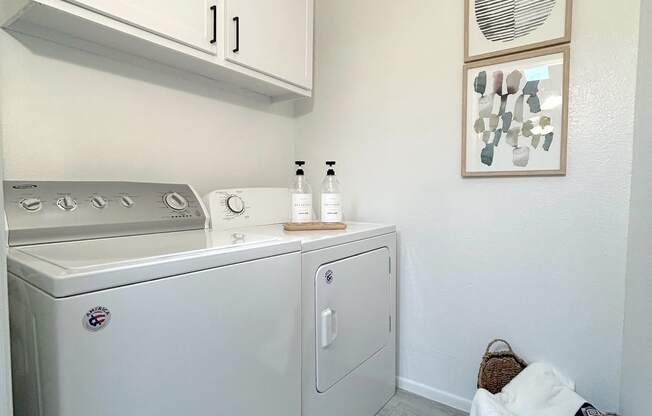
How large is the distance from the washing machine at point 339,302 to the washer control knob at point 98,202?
15.9 inches

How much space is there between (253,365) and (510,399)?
1.06 metres

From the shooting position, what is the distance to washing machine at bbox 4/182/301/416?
0.69 meters

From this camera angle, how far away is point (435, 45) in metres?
1.72

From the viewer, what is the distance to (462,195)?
1.67 meters

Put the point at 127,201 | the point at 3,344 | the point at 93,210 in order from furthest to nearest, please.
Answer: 1. the point at 127,201
2. the point at 93,210
3. the point at 3,344

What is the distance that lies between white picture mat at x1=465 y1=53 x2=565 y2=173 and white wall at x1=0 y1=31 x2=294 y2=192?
1.17 metres

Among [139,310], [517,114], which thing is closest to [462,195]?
[517,114]

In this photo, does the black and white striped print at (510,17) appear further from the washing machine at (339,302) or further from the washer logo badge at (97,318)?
the washer logo badge at (97,318)

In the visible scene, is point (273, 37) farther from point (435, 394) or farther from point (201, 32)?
point (435, 394)

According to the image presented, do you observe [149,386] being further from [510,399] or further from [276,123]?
[276,123]

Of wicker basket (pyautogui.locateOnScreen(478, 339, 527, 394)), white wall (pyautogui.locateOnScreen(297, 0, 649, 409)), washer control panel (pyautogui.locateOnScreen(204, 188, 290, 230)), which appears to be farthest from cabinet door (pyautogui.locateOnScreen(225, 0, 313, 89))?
wicker basket (pyautogui.locateOnScreen(478, 339, 527, 394))

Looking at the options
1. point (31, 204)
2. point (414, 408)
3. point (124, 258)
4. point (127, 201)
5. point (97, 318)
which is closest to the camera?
point (97, 318)

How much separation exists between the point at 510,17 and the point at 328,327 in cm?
153

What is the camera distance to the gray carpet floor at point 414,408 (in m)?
1.67
